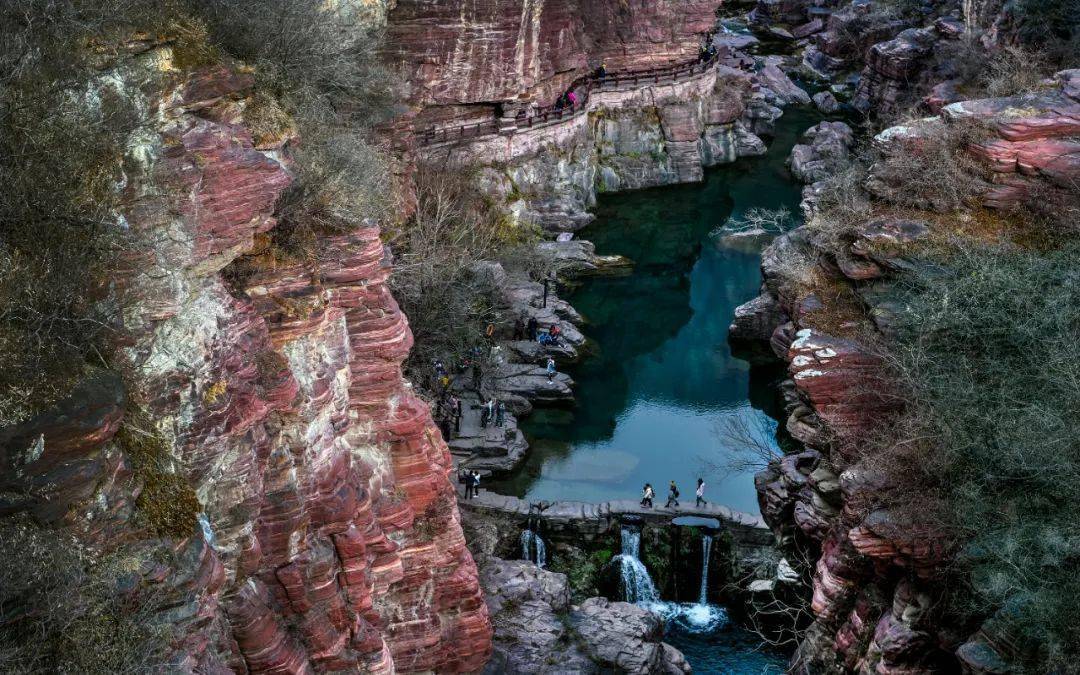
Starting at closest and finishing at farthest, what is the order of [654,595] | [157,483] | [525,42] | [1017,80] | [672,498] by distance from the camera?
[157,483], [654,595], [672,498], [1017,80], [525,42]

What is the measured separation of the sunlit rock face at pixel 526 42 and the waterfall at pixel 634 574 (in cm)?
1815

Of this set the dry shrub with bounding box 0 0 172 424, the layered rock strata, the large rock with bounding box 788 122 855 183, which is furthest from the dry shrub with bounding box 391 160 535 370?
the large rock with bounding box 788 122 855 183

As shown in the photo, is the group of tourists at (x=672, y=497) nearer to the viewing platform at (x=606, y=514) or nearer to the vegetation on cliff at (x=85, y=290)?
the viewing platform at (x=606, y=514)

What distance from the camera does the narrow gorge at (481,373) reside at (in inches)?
410

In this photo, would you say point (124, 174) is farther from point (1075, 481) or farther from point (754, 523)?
point (754, 523)

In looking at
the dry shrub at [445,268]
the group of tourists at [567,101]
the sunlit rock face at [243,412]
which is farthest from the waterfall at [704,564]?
the group of tourists at [567,101]

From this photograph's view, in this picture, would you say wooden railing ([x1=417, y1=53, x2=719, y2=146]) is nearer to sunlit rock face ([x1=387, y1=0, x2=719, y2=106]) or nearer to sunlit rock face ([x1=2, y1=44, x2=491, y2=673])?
sunlit rock face ([x1=387, y1=0, x2=719, y2=106])

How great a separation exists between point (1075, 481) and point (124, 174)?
49.4ft

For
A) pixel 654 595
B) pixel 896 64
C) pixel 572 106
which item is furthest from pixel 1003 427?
pixel 896 64

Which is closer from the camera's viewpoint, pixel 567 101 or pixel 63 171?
pixel 63 171

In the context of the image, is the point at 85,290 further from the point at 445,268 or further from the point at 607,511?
the point at 445,268

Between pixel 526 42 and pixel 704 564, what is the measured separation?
77.8 ft

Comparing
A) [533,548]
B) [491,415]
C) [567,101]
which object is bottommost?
[533,548]

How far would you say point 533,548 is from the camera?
83.9 ft
